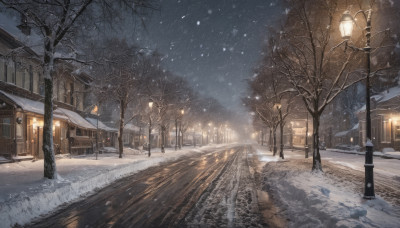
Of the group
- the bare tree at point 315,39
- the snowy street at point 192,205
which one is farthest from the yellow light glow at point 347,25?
the bare tree at point 315,39

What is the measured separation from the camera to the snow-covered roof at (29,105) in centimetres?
1778

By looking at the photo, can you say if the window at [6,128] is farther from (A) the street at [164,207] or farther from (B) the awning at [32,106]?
(A) the street at [164,207]

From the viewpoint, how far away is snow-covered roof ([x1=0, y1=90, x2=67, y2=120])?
17.8 metres

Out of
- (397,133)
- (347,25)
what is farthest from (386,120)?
(347,25)

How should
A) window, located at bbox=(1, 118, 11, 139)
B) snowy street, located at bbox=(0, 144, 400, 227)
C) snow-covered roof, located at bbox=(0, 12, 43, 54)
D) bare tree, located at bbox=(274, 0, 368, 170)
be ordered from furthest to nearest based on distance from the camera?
window, located at bbox=(1, 118, 11, 139)
bare tree, located at bbox=(274, 0, 368, 170)
snow-covered roof, located at bbox=(0, 12, 43, 54)
snowy street, located at bbox=(0, 144, 400, 227)

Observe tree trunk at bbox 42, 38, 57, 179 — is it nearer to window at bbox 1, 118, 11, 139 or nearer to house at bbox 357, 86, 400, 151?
window at bbox 1, 118, 11, 139

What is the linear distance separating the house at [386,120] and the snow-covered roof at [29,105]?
3497 centimetres

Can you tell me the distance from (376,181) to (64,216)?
43.8 ft

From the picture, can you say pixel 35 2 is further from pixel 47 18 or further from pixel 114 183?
pixel 114 183

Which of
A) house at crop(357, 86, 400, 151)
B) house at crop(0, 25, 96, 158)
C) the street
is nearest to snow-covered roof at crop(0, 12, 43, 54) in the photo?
house at crop(0, 25, 96, 158)

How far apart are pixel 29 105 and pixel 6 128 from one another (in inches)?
79.5

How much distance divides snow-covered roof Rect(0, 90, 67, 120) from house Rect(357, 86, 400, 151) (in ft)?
115

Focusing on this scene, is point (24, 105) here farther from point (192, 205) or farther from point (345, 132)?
point (345, 132)

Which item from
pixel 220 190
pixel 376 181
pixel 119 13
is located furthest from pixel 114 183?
pixel 376 181
